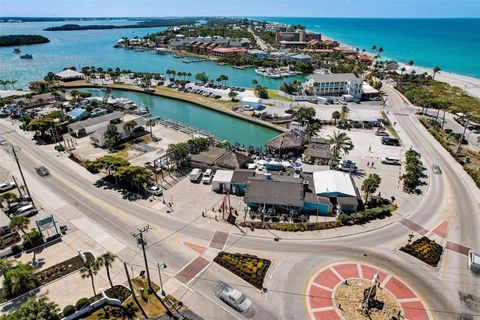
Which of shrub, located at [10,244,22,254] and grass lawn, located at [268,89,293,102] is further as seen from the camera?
grass lawn, located at [268,89,293,102]

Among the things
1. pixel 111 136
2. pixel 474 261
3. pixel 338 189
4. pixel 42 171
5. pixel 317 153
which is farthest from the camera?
pixel 111 136

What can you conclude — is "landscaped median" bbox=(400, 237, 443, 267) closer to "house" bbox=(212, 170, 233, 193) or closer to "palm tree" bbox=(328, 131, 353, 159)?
"palm tree" bbox=(328, 131, 353, 159)

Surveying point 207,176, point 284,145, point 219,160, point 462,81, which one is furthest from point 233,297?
point 462,81

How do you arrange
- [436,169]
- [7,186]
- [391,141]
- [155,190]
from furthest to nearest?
1. [391,141]
2. [436,169]
3. [7,186]
4. [155,190]

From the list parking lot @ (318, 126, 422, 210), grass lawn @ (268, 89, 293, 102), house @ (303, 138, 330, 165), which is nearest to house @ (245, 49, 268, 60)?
grass lawn @ (268, 89, 293, 102)

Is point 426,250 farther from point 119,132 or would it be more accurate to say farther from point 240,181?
point 119,132

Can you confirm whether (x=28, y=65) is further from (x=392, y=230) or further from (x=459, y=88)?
(x=459, y=88)
